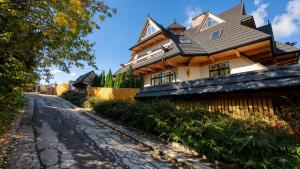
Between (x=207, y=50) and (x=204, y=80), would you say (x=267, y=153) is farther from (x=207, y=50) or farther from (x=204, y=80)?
(x=207, y=50)

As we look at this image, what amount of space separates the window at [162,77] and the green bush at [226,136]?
349 inches

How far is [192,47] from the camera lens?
56.6 ft

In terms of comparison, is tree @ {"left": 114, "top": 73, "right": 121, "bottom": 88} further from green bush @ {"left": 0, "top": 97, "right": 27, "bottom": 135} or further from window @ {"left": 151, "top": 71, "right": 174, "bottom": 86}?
green bush @ {"left": 0, "top": 97, "right": 27, "bottom": 135}

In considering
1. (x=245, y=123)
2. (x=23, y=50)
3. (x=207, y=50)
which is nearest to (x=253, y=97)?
(x=245, y=123)

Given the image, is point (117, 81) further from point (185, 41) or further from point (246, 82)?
point (246, 82)

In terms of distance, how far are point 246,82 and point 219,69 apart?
8.86 metres

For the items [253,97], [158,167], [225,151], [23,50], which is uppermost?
[23,50]

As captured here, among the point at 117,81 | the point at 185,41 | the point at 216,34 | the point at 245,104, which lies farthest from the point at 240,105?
the point at 117,81

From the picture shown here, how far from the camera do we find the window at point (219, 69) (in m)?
15.4

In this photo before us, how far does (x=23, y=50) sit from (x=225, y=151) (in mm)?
7839

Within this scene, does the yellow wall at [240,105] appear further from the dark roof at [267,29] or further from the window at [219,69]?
the dark roof at [267,29]

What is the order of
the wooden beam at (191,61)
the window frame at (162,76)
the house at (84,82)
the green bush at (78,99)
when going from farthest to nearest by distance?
the house at (84,82) → the green bush at (78,99) → the window frame at (162,76) → the wooden beam at (191,61)

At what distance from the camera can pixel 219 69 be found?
15.9m

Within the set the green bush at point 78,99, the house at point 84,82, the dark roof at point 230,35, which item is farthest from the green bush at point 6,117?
the house at point 84,82
